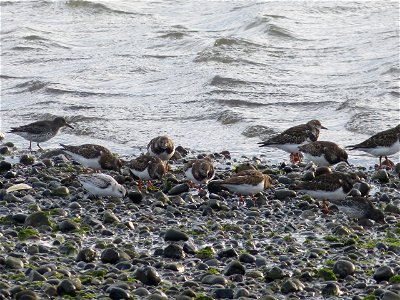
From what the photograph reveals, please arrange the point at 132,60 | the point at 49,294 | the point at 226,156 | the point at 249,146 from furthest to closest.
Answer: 1. the point at 132,60
2. the point at 249,146
3. the point at 226,156
4. the point at 49,294

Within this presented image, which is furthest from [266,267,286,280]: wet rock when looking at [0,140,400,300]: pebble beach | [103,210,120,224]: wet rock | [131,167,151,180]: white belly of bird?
[131,167,151,180]: white belly of bird

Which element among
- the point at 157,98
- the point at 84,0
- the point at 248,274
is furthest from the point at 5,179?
the point at 84,0

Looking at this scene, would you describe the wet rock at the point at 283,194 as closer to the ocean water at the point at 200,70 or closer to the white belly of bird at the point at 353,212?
the white belly of bird at the point at 353,212

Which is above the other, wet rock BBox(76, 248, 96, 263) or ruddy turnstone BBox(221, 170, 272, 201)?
wet rock BBox(76, 248, 96, 263)

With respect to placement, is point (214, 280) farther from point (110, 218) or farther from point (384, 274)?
point (110, 218)

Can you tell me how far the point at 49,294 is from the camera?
336 inches

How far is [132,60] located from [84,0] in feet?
34.3

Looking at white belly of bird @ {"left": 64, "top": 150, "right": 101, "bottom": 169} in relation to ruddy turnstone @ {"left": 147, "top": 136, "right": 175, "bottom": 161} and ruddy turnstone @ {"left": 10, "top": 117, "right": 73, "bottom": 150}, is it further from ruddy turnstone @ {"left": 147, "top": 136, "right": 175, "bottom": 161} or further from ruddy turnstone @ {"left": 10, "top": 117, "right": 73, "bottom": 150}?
ruddy turnstone @ {"left": 10, "top": 117, "right": 73, "bottom": 150}

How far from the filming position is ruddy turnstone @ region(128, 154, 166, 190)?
1334 cm

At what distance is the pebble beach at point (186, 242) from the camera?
29.2 feet

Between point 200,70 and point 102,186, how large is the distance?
1247 centimetres

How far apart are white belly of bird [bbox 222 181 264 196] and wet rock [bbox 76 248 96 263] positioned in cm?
330

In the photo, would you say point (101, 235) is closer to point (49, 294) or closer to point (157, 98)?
point (49, 294)

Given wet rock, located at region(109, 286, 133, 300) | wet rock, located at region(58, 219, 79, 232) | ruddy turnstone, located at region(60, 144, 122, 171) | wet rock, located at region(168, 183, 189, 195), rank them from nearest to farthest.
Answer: wet rock, located at region(109, 286, 133, 300)
wet rock, located at region(58, 219, 79, 232)
wet rock, located at region(168, 183, 189, 195)
ruddy turnstone, located at region(60, 144, 122, 171)
